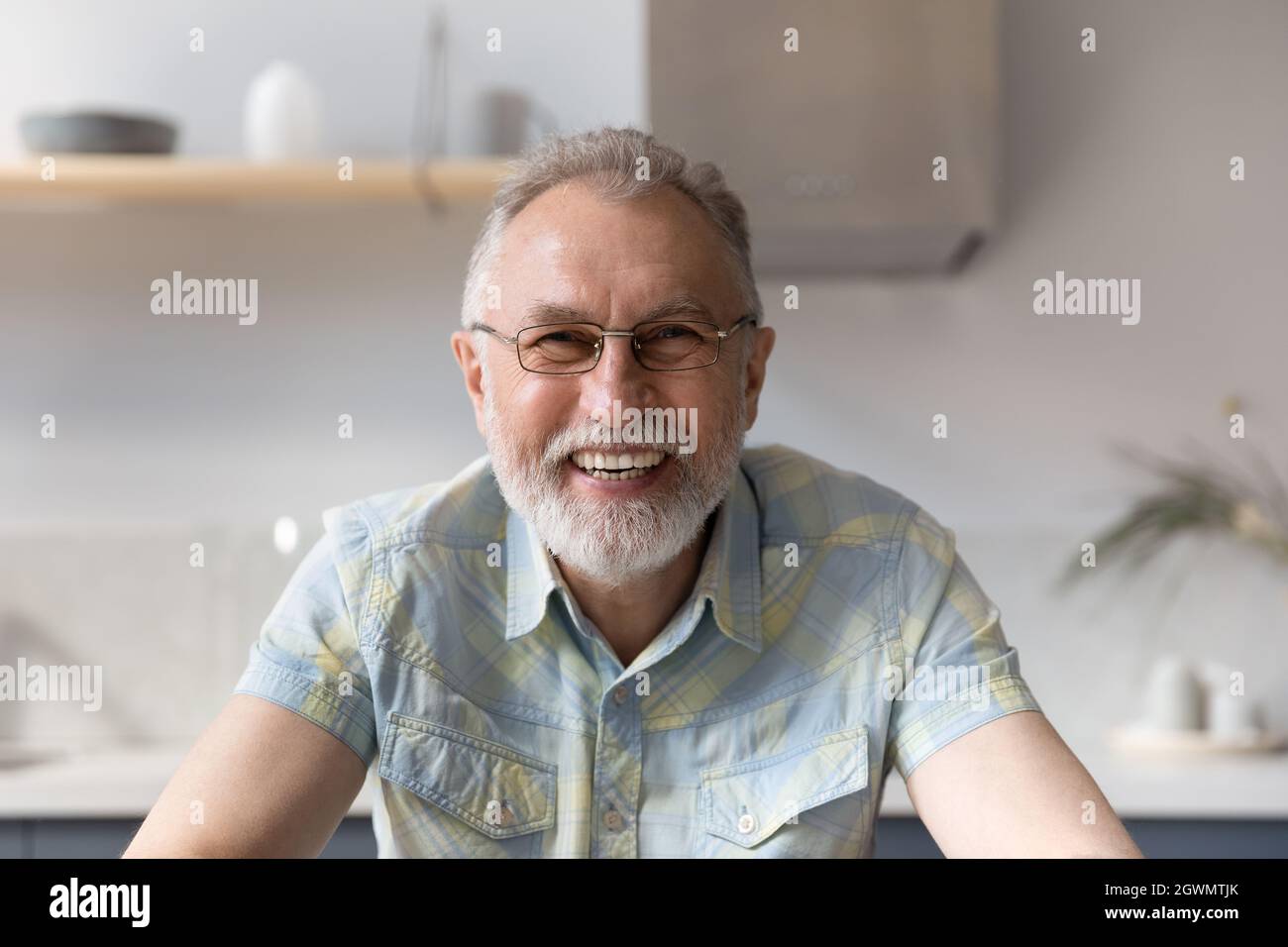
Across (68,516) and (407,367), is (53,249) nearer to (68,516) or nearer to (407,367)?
(68,516)

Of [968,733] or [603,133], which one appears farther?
[603,133]

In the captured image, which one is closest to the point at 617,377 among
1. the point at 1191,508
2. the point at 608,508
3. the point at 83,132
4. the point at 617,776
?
the point at 608,508

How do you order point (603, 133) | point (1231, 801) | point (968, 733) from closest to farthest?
point (968, 733), point (603, 133), point (1231, 801)

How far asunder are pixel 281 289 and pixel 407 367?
10.3 inches

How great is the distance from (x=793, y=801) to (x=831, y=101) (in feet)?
4.07

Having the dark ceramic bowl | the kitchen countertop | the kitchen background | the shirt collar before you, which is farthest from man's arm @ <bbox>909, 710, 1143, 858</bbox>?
the dark ceramic bowl

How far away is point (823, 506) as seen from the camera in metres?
1.16

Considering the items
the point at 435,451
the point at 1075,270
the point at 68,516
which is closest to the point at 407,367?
the point at 435,451

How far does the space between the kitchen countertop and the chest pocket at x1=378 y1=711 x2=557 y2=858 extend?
67 centimetres

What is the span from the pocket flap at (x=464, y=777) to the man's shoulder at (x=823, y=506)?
1.03 ft

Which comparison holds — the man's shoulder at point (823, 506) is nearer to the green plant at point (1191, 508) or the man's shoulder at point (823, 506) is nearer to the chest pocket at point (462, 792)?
the chest pocket at point (462, 792)

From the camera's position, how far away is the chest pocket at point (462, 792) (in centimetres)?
102

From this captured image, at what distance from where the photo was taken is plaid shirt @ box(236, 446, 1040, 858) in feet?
3.34

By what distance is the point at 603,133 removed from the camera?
1118 millimetres
